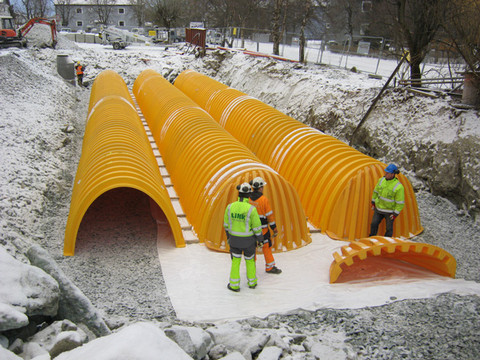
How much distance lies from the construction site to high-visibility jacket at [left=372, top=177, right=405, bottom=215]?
0.47 metres

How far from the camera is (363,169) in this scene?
7793mm

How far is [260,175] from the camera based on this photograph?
7094mm

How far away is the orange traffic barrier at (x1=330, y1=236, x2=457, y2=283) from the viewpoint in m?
6.03

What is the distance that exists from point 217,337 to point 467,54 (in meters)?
9.42

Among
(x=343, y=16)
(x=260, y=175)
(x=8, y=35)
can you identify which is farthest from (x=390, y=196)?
(x=343, y=16)

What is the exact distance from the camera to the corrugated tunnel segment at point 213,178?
7.03 m

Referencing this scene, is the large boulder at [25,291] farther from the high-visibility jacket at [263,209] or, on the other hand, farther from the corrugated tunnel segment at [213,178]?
the corrugated tunnel segment at [213,178]

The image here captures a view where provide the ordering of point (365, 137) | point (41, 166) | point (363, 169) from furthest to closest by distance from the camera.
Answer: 1. point (365, 137)
2. point (41, 166)
3. point (363, 169)

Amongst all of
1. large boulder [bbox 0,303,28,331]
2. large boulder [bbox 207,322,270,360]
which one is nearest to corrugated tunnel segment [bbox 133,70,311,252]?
large boulder [bbox 207,322,270,360]

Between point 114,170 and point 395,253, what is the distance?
15.4 ft

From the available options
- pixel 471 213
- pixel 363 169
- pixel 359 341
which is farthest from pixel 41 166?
pixel 471 213

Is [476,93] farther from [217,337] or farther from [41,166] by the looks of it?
[41,166]

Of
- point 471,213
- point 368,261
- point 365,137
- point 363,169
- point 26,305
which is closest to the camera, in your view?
point 26,305

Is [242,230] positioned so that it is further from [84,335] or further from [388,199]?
[388,199]
